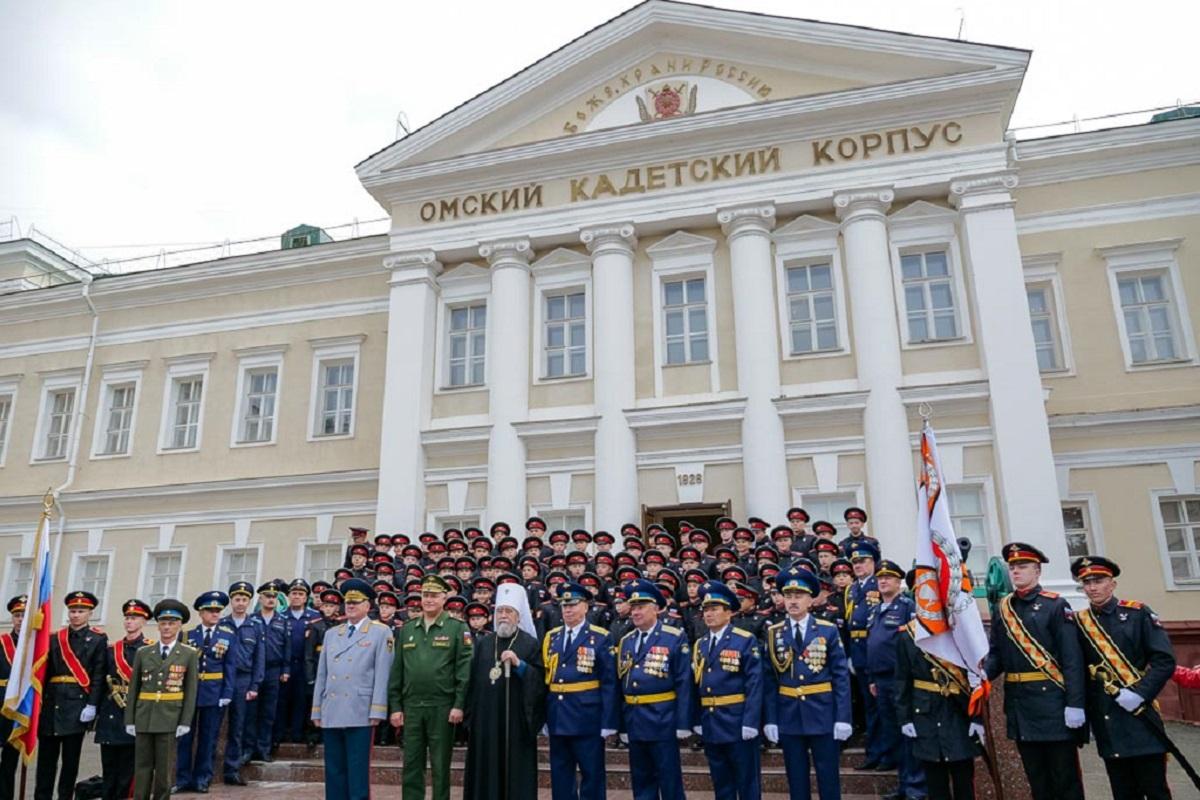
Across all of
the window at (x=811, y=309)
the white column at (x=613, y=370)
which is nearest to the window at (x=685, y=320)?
the white column at (x=613, y=370)

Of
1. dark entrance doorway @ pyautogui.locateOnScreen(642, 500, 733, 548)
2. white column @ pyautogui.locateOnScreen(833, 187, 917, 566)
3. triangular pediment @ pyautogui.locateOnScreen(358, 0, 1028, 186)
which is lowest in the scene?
dark entrance doorway @ pyautogui.locateOnScreen(642, 500, 733, 548)

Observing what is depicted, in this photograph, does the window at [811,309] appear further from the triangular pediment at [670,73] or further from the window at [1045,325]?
the window at [1045,325]

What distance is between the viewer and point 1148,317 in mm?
14844

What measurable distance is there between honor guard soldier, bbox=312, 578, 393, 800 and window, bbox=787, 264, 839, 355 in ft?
30.7

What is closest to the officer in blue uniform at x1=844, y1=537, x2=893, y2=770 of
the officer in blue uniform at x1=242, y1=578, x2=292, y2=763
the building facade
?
the building facade

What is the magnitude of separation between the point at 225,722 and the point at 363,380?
982 cm

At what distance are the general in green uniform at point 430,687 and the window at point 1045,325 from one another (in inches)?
464

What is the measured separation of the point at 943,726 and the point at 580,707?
102 inches

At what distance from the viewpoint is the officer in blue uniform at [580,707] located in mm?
6777

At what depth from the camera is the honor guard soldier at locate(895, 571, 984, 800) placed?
19.5 feet

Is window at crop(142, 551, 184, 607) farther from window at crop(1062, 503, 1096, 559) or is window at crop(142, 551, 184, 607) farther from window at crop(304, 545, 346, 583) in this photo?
window at crop(1062, 503, 1096, 559)

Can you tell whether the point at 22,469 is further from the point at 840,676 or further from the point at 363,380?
the point at 840,676

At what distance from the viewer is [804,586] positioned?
22.2 ft

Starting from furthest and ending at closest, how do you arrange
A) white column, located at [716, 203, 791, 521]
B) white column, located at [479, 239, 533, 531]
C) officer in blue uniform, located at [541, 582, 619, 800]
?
white column, located at [479, 239, 533, 531], white column, located at [716, 203, 791, 521], officer in blue uniform, located at [541, 582, 619, 800]
